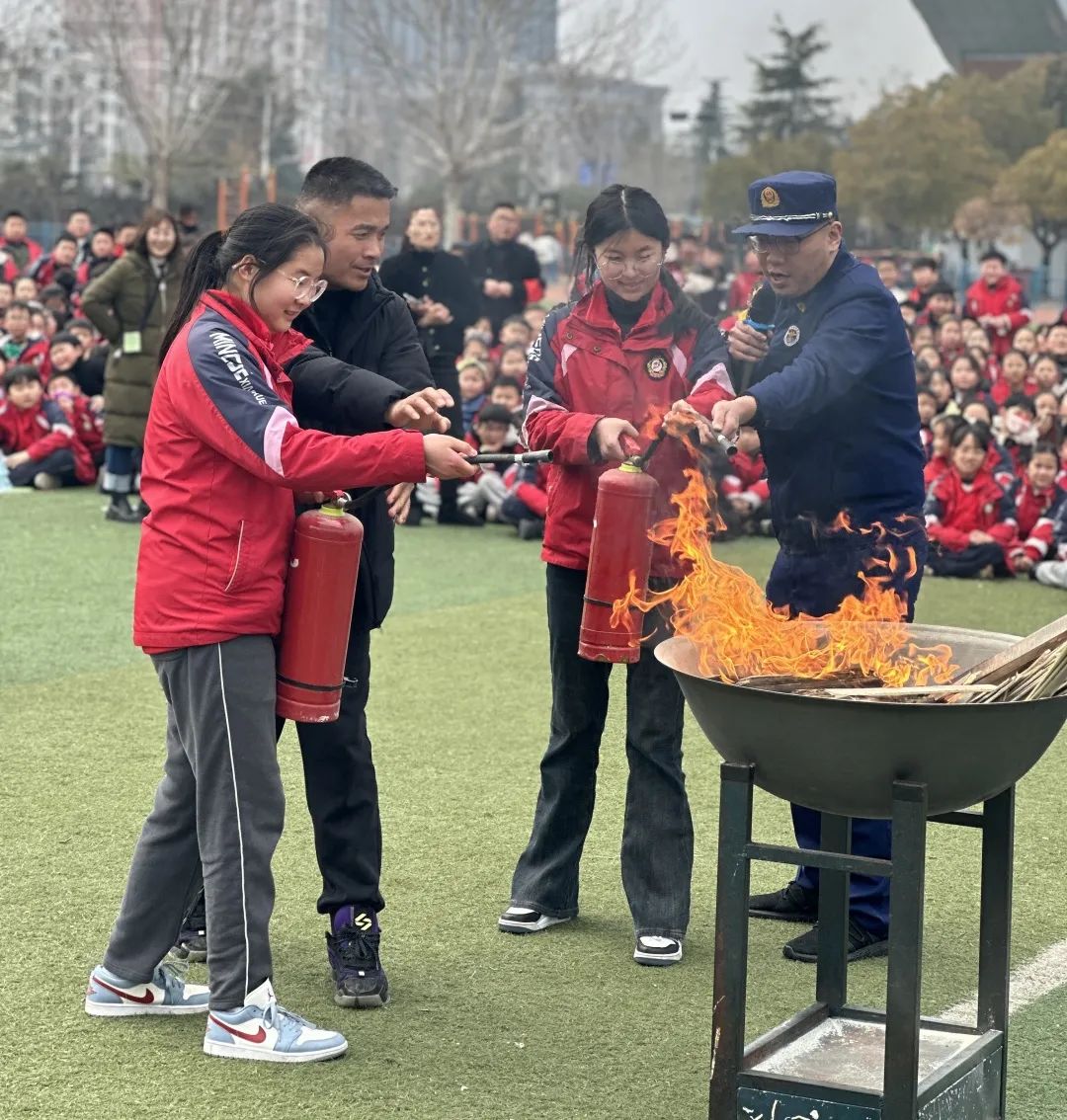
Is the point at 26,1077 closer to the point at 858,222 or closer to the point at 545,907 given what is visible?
the point at 545,907

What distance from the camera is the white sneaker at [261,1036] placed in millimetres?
3551

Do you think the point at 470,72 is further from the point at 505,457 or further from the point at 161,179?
the point at 505,457

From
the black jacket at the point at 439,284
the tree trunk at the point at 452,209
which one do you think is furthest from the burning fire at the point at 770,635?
the tree trunk at the point at 452,209

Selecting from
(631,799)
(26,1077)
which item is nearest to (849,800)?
(631,799)

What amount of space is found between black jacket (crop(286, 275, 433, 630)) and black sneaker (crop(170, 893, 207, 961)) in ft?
2.78

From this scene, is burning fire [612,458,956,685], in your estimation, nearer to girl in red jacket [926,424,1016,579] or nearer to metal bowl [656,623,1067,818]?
metal bowl [656,623,1067,818]

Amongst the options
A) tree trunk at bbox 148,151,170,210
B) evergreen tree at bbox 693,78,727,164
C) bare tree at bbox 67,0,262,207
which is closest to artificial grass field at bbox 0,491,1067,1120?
tree trunk at bbox 148,151,170,210

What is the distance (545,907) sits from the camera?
4.43m

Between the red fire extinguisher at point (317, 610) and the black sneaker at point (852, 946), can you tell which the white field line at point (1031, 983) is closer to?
the black sneaker at point (852, 946)

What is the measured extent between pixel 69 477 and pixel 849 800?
33.0ft

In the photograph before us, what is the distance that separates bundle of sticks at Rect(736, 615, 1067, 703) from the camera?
3.10 meters

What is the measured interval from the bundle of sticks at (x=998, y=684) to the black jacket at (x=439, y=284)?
23.7 ft

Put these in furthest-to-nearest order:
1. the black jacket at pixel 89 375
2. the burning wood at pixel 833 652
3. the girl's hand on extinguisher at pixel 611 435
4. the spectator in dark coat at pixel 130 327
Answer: the black jacket at pixel 89 375, the spectator in dark coat at pixel 130 327, the girl's hand on extinguisher at pixel 611 435, the burning wood at pixel 833 652

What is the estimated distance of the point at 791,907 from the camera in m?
4.62
